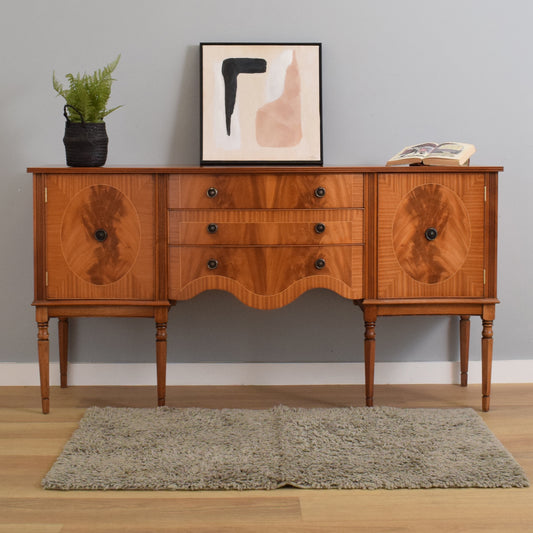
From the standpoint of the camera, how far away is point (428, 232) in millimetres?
2463

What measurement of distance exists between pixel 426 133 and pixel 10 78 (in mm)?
1740

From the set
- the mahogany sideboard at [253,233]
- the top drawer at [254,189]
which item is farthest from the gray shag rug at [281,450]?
the top drawer at [254,189]

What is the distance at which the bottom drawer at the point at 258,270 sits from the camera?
2.46m

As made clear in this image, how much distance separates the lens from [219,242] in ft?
8.07

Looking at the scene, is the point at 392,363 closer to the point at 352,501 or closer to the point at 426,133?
the point at 426,133

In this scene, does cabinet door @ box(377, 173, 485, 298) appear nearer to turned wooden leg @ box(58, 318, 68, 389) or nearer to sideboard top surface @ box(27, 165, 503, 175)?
sideboard top surface @ box(27, 165, 503, 175)

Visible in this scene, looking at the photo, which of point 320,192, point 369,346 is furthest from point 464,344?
point 320,192

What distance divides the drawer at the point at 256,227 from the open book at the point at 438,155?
326mm

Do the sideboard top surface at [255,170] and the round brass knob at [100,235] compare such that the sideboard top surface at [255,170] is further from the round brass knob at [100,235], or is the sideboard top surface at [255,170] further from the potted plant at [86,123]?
the round brass knob at [100,235]

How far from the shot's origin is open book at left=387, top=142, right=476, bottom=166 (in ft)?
8.14

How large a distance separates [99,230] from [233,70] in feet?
2.94

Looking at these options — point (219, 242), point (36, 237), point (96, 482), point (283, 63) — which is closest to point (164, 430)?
point (96, 482)

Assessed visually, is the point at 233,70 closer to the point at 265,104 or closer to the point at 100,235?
the point at 265,104

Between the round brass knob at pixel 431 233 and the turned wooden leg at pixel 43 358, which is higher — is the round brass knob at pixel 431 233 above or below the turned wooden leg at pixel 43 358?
above
